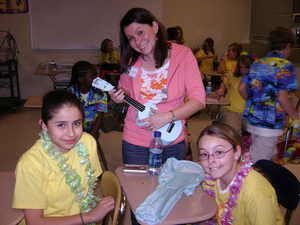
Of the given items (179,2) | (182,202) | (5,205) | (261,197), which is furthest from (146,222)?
(179,2)

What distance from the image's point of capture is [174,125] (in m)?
1.82

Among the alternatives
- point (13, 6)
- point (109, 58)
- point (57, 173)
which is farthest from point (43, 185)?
point (13, 6)

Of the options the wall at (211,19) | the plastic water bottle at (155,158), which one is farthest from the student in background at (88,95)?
the wall at (211,19)

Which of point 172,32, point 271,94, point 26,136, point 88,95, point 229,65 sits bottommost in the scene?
point 26,136

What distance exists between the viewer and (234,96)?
11.3 feet

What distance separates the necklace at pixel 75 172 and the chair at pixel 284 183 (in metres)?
1.07

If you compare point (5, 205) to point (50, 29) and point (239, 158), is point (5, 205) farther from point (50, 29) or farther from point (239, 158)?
point (50, 29)

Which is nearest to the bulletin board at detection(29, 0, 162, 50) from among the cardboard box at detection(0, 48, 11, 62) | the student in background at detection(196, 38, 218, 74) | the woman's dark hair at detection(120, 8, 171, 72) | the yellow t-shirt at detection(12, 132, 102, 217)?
the cardboard box at detection(0, 48, 11, 62)

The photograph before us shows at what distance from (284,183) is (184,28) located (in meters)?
6.28

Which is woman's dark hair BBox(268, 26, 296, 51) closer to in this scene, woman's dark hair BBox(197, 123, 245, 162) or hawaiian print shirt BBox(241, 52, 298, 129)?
hawaiian print shirt BBox(241, 52, 298, 129)

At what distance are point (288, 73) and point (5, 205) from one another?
227cm

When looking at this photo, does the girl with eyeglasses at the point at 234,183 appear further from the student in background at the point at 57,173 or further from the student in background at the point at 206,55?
the student in background at the point at 206,55

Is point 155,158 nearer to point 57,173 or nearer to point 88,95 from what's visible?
point 57,173

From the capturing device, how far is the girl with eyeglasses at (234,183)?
124 cm
